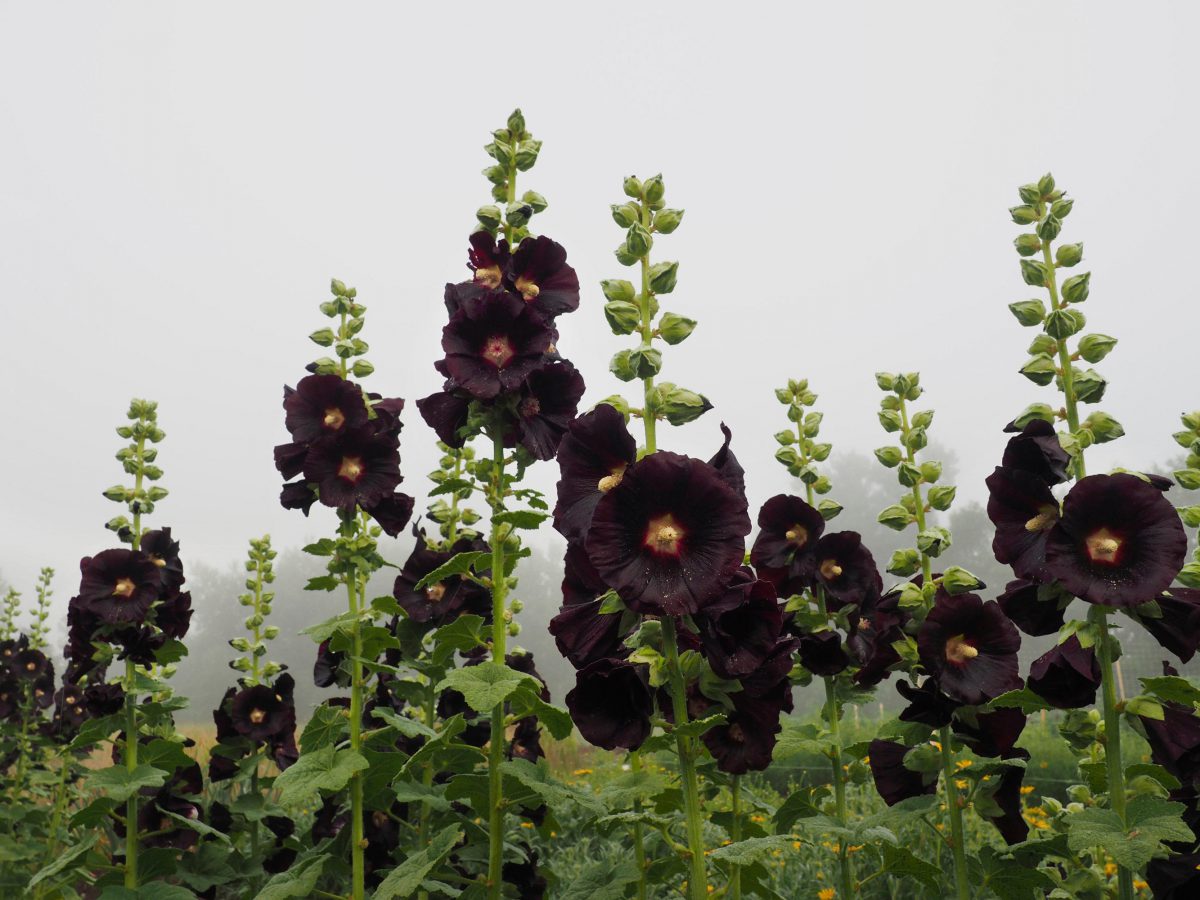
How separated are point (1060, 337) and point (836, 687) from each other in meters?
1.35

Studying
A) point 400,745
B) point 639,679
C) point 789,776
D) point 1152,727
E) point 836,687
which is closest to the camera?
point 639,679

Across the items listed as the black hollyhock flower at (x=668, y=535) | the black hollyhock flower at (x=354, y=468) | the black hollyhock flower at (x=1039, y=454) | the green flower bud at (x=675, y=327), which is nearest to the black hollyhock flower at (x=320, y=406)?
the black hollyhock flower at (x=354, y=468)

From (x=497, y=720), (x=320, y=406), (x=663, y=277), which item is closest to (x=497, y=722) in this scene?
(x=497, y=720)

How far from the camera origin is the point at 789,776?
27.6 ft

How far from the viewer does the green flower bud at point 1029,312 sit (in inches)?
90.3

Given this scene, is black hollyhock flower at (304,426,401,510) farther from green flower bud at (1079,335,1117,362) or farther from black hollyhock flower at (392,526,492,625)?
green flower bud at (1079,335,1117,362)

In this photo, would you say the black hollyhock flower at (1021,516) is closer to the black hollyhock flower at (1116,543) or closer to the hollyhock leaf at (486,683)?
the black hollyhock flower at (1116,543)

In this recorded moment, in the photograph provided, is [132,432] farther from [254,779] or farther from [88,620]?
[254,779]

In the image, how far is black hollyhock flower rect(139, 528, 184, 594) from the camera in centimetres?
383

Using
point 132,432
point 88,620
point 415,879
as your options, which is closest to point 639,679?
point 415,879

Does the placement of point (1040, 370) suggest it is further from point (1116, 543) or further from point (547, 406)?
point (547, 406)

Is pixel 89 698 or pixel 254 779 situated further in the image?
pixel 254 779

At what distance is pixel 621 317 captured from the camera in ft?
6.49

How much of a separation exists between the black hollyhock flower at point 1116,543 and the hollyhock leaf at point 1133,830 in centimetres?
43
